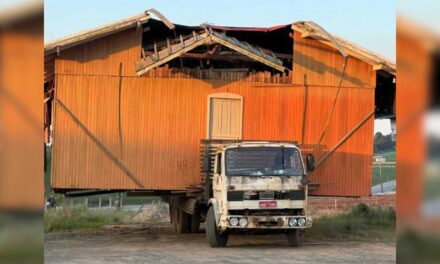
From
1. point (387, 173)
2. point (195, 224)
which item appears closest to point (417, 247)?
point (195, 224)

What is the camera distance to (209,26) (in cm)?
1653

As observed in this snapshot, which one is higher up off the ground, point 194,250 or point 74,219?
point 194,250

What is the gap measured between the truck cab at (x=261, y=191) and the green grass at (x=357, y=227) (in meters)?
4.24

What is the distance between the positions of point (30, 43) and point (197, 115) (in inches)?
578

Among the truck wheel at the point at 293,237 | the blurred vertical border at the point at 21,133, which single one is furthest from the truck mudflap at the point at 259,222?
the blurred vertical border at the point at 21,133

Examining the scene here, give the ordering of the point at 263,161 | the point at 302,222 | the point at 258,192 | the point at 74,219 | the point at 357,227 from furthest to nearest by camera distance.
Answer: the point at 74,219
the point at 357,227
the point at 263,161
the point at 302,222
the point at 258,192

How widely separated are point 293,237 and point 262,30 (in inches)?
252

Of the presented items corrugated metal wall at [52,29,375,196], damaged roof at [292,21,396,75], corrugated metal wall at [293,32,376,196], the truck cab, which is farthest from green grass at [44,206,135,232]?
damaged roof at [292,21,396,75]

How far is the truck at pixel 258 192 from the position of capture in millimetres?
12906

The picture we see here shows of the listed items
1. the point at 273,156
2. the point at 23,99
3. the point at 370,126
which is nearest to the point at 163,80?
the point at 273,156

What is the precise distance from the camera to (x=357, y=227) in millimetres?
19562

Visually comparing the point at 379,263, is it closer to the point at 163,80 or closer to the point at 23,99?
the point at 163,80

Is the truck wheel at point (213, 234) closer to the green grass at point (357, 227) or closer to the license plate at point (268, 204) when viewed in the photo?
the license plate at point (268, 204)

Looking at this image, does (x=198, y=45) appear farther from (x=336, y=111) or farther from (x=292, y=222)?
(x=292, y=222)
